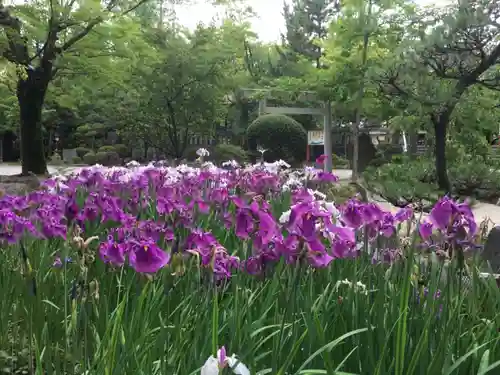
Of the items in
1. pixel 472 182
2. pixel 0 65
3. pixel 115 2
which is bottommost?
pixel 472 182

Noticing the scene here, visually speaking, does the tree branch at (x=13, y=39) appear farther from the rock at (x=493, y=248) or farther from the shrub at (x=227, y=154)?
the rock at (x=493, y=248)

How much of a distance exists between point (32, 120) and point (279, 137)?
9687 mm

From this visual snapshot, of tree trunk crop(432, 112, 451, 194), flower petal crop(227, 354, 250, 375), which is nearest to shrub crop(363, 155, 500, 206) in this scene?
tree trunk crop(432, 112, 451, 194)

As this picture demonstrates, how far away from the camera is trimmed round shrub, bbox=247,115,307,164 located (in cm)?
2164

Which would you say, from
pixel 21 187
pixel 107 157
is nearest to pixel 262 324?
pixel 21 187

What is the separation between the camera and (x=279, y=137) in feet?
71.1

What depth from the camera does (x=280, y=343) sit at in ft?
5.00

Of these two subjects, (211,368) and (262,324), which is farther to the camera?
(262,324)

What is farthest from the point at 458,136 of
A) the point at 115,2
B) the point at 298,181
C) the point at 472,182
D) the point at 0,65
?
the point at 298,181

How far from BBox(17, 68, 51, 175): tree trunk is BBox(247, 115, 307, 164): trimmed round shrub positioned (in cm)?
904

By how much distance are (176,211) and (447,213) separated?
1.17 meters

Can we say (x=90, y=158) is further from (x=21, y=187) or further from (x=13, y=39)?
(x=21, y=187)

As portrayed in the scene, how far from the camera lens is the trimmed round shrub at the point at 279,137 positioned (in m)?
21.6

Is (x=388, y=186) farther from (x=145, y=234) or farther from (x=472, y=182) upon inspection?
(x=145, y=234)
